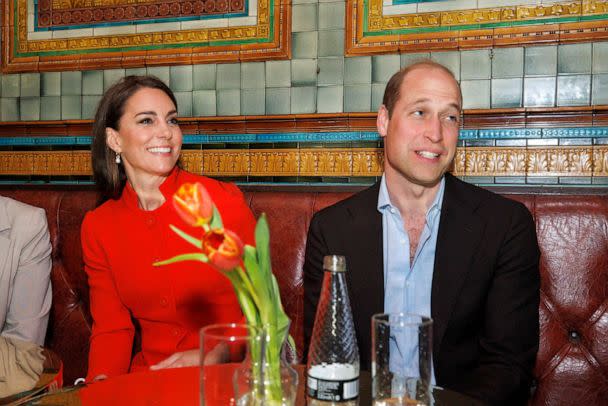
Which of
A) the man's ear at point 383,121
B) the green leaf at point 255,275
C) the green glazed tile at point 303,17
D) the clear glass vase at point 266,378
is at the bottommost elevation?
the clear glass vase at point 266,378

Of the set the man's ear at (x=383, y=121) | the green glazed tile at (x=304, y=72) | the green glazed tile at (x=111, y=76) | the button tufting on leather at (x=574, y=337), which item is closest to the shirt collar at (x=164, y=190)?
the man's ear at (x=383, y=121)

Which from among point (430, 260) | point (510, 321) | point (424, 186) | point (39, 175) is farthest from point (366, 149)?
point (39, 175)

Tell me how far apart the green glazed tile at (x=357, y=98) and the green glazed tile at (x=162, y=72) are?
0.91 metres

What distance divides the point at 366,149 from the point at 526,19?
84cm

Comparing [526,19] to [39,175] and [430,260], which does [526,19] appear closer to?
[430,260]

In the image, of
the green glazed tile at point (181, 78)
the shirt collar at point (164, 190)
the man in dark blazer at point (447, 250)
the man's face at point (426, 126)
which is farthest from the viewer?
the green glazed tile at point (181, 78)

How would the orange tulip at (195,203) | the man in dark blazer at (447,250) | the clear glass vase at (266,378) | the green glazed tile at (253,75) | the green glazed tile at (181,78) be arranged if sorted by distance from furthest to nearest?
the green glazed tile at (181,78) < the green glazed tile at (253,75) < the man in dark blazer at (447,250) < the clear glass vase at (266,378) < the orange tulip at (195,203)

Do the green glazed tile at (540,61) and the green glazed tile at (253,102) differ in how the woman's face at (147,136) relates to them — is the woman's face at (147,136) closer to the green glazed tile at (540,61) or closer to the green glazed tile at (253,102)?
the green glazed tile at (253,102)

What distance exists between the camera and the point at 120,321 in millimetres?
2100

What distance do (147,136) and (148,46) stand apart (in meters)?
1.07

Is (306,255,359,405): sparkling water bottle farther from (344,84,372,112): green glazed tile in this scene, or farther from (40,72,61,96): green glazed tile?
(40,72,61,96): green glazed tile

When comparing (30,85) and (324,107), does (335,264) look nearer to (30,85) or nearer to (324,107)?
(324,107)

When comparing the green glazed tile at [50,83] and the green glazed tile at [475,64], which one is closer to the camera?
the green glazed tile at [475,64]

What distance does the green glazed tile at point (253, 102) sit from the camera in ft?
9.46
